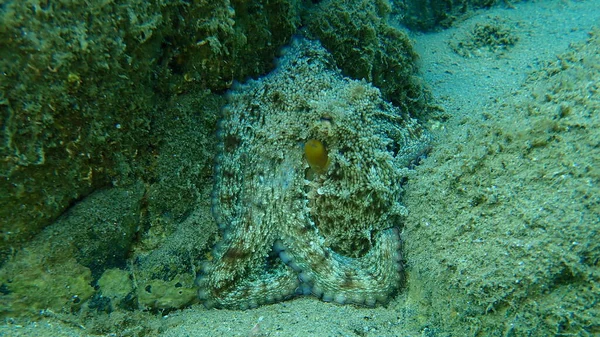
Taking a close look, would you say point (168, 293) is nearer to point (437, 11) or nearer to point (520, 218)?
point (520, 218)

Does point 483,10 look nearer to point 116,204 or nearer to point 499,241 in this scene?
point 499,241

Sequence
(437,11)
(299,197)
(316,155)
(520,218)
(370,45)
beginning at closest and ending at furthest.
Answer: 1. (520,218)
2. (316,155)
3. (299,197)
4. (370,45)
5. (437,11)

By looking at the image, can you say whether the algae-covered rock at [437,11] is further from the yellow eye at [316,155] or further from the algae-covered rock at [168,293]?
the algae-covered rock at [168,293]

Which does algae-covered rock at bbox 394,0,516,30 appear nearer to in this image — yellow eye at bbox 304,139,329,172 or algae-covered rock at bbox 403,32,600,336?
algae-covered rock at bbox 403,32,600,336

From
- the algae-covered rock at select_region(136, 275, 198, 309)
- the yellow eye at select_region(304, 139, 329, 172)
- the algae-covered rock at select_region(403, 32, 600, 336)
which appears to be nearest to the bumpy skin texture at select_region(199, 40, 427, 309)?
the yellow eye at select_region(304, 139, 329, 172)

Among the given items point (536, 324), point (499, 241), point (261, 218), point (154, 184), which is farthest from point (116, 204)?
point (536, 324)

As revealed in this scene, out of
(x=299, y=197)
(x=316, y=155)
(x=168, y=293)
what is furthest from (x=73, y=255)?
(x=316, y=155)

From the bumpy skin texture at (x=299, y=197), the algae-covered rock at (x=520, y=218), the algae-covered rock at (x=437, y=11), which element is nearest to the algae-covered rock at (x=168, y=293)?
the bumpy skin texture at (x=299, y=197)
